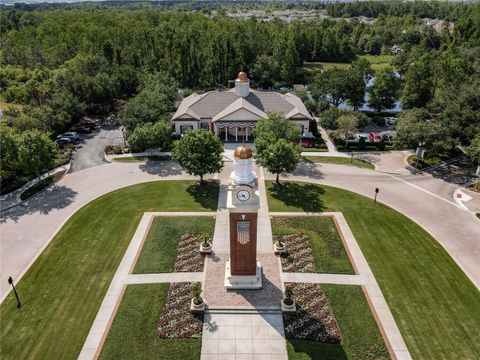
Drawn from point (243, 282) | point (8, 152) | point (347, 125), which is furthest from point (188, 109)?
point (243, 282)

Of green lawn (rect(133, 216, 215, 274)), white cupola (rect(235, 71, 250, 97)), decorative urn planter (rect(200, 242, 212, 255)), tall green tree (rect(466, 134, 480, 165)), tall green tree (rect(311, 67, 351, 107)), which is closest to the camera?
green lawn (rect(133, 216, 215, 274))

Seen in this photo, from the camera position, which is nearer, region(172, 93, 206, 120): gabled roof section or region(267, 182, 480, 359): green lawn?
region(267, 182, 480, 359): green lawn

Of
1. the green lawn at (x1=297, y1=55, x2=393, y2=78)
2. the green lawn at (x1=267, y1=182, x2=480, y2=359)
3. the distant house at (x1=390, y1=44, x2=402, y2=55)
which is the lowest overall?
the green lawn at (x1=297, y1=55, x2=393, y2=78)

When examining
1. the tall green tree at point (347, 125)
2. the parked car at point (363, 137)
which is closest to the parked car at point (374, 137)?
the parked car at point (363, 137)

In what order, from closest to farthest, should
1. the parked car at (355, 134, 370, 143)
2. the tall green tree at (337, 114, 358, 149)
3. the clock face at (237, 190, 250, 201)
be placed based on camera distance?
the clock face at (237, 190, 250, 201)
the tall green tree at (337, 114, 358, 149)
the parked car at (355, 134, 370, 143)

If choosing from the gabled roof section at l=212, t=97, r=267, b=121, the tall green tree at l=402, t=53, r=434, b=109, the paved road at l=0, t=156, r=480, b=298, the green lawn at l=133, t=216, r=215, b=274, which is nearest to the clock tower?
the green lawn at l=133, t=216, r=215, b=274

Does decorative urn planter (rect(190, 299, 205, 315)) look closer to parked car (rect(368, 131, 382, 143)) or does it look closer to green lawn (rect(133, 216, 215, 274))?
green lawn (rect(133, 216, 215, 274))

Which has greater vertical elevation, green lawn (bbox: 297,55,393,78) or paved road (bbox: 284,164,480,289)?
paved road (bbox: 284,164,480,289)

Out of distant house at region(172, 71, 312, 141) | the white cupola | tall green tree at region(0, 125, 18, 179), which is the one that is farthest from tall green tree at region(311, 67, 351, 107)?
tall green tree at region(0, 125, 18, 179)
